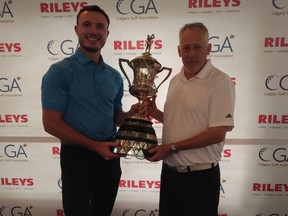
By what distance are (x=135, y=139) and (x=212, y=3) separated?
4.17ft

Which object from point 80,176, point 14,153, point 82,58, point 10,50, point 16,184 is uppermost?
point 10,50

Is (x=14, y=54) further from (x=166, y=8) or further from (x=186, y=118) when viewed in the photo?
(x=186, y=118)

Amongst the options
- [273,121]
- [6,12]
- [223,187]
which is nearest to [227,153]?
[223,187]

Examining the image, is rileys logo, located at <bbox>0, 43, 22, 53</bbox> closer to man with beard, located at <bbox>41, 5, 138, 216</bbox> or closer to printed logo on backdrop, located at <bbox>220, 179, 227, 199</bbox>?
man with beard, located at <bbox>41, 5, 138, 216</bbox>

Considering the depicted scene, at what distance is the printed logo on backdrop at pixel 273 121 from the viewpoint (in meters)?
1.94

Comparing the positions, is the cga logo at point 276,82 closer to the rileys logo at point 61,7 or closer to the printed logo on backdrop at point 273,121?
the printed logo on backdrop at point 273,121

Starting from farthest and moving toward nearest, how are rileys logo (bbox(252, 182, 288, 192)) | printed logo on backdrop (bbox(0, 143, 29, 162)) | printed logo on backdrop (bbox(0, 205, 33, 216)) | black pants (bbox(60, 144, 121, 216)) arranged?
printed logo on backdrop (bbox(0, 205, 33, 216))
printed logo on backdrop (bbox(0, 143, 29, 162))
rileys logo (bbox(252, 182, 288, 192))
black pants (bbox(60, 144, 121, 216))

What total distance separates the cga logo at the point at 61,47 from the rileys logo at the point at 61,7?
0.24 meters

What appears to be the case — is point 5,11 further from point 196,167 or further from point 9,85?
point 196,167

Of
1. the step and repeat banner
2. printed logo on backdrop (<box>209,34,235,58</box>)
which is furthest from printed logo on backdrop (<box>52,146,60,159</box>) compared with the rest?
printed logo on backdrop (<box>209,34,235,58</box>)

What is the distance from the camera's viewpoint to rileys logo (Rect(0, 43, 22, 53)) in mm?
2018

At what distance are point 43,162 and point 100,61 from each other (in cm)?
127

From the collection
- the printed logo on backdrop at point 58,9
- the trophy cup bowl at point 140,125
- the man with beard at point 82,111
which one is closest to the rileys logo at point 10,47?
the printed logo on backdrop at point 58,9

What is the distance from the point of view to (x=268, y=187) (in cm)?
206
